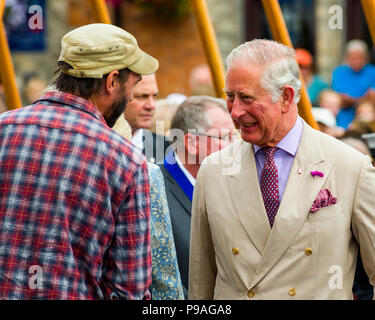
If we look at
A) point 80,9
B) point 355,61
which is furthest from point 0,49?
point 80,9

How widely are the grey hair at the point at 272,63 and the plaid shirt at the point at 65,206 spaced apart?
51cm

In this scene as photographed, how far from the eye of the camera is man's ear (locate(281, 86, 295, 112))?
2762 mm

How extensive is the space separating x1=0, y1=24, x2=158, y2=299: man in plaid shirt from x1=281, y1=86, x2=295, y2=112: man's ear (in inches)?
21.5

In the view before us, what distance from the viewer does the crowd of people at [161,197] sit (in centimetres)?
240

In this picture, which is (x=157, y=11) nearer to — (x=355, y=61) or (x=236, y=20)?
(x=236, y=20)

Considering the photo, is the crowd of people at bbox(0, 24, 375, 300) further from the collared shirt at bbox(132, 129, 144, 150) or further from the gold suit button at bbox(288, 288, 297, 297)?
the collared shirt at bbox(132, 129, 144, 150)

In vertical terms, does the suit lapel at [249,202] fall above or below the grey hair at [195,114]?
above

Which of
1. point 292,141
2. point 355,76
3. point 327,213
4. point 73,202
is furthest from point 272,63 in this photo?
point 355,76

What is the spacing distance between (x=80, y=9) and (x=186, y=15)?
1308 millimetres

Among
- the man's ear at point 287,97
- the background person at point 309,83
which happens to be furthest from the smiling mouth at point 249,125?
the background person at point 309,83

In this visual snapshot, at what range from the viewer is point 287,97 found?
9.11ft

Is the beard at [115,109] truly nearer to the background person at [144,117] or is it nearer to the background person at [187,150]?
the background person at [187,150]

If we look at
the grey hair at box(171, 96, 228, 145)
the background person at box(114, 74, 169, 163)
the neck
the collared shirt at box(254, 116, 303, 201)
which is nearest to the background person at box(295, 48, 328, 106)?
the background person at box(114, 74, 169, 163)

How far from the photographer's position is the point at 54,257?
2.38 meters
